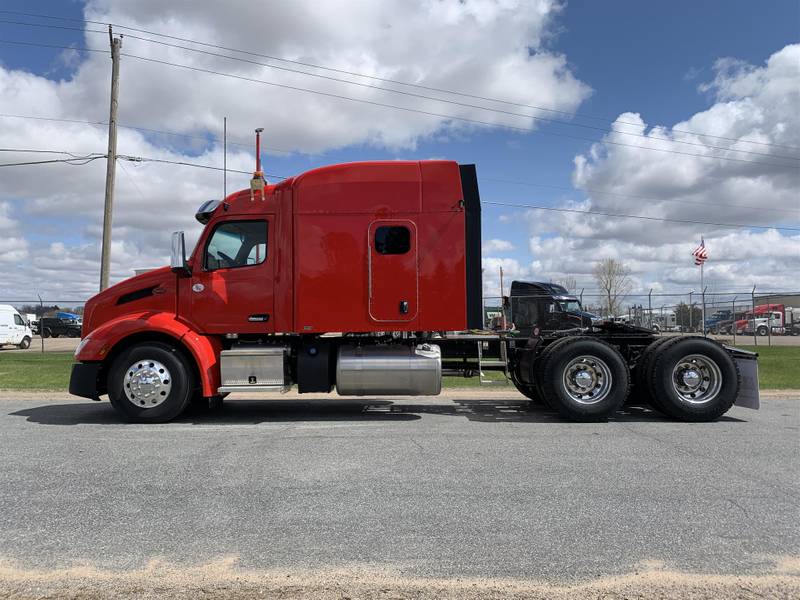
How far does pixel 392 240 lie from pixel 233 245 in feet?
7.31

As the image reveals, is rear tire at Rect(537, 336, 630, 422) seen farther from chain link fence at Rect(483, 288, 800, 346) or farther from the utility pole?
the utility pole

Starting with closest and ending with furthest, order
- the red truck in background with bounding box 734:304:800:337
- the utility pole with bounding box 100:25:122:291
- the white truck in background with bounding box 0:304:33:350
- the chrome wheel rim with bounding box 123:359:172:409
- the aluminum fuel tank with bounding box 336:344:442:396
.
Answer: the chrome wheel rim with bounding box 123:359:172:409 → the aluminum fuel tank with bounding box 336:344:442:396 → the utility pole with bounding box 100:25:122:291 → the white truck in background with bounding box 0:304:33:350 → the red truck in background with bounding box 734:304:800:337

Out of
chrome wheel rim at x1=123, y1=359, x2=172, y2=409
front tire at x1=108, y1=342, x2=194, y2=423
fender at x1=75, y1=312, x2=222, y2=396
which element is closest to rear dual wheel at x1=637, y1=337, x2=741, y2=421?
fender at x1=75, y1=312, x2=222, y2=396

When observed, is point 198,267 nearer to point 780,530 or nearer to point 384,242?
point 384,242

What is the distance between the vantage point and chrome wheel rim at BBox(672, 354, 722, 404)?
26.0ft

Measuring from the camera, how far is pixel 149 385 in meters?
7.66

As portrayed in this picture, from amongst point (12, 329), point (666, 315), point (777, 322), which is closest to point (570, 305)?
point (666, 315)

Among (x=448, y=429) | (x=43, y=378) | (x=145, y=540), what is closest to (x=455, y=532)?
(x=145, y=540)

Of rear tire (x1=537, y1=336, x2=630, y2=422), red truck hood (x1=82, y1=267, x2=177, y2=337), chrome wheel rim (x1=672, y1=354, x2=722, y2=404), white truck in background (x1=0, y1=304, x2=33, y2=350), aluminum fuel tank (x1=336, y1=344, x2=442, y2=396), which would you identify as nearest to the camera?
rear tire (x1=537, y1=336, x2=630, y2=422)

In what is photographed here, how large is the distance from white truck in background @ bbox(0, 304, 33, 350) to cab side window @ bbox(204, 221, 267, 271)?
25827mm

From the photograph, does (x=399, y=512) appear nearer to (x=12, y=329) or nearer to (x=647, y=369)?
(x=647, y=369)

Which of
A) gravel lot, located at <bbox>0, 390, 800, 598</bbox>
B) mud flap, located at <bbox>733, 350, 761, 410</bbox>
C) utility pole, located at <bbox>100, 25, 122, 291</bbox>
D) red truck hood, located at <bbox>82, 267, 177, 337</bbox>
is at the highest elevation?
utility pole, located at <bbox>100, 25, 122, 291</bbox>

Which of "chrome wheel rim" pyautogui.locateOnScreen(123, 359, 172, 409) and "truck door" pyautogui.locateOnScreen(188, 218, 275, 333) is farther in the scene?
"truck door" pyautogui.locateOnScreen(188, 218, 275, 333)

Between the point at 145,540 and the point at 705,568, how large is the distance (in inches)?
133
